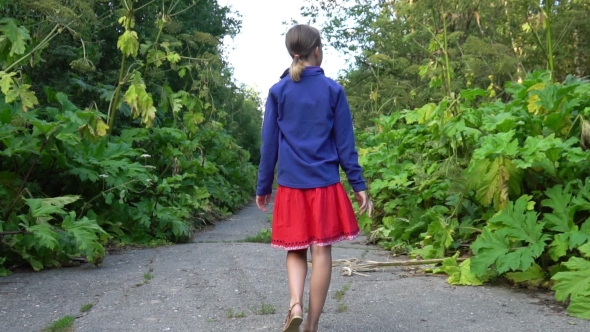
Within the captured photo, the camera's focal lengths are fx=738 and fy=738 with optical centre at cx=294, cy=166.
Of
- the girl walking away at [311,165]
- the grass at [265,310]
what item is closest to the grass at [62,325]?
the grass at [265,310]

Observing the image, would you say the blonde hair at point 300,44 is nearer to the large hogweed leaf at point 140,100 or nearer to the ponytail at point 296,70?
the ponytail at point 296,70

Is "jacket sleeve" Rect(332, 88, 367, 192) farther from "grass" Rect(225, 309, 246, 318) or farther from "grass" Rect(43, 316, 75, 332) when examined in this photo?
"grass" Rect(43, 316, 75, 332)

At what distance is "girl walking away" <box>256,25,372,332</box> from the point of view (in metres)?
3.86

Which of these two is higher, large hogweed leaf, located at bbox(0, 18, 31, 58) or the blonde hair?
large hogweed leaf, located at bbox(0, 18, 31, 58)

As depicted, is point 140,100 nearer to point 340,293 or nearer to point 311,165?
point 340,293

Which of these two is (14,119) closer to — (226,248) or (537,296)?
(226,248)

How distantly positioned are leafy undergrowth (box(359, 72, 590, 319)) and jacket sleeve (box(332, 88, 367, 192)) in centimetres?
144

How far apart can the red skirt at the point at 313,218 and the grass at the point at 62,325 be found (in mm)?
1311

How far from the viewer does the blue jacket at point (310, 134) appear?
3.88 m

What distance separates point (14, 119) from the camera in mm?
6359

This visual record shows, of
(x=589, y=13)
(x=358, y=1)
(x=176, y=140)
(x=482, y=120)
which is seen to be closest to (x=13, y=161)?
(x=176, y=140)

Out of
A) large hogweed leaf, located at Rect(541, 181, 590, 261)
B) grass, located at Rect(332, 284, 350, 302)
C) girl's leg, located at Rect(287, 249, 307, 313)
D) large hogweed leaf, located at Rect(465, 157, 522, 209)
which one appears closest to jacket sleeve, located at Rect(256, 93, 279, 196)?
girl's leg, located at Rect(287, 249, 307, 313)

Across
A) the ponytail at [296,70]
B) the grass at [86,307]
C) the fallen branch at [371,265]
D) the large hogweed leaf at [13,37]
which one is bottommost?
the grass at [86,307]

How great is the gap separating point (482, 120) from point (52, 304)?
139 inches
